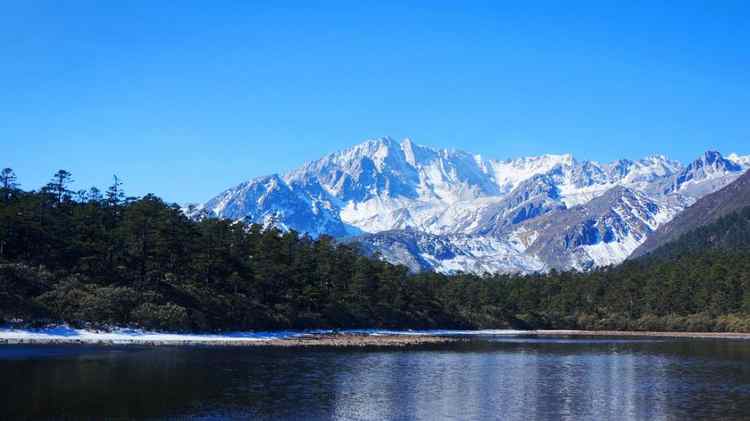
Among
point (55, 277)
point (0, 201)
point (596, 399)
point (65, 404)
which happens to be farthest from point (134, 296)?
point (596, 399)

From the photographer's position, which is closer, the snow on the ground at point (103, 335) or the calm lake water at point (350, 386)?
the calm lake water at point (350, 386)

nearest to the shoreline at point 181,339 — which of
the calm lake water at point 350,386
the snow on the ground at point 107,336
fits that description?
the snow on the ground at point 107,336

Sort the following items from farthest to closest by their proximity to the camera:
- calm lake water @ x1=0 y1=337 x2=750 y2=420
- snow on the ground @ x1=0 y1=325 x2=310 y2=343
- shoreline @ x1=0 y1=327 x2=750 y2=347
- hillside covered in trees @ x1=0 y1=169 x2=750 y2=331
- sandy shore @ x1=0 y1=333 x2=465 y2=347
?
hillside covered in trees @ x1=0 y1=169 x2=750 y2=331 → snow on the ground @ x1=0 y1=325 x2=310 y2=343 → shoreline @ x1=0 y1=327 x2=750 y2=347 → sandy shore @ x1=0 y1=333 x2=465 y2=347 → calm lake water @ x1=0 y1=337 x2=750 y2=420

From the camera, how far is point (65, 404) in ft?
153

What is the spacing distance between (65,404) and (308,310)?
109698 millimetres

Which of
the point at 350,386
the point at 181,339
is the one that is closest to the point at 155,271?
the point at 181,339

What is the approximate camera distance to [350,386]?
62438mm

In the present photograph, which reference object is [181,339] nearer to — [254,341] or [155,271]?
[254,341]

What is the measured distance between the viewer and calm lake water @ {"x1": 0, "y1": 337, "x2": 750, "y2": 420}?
48.4m

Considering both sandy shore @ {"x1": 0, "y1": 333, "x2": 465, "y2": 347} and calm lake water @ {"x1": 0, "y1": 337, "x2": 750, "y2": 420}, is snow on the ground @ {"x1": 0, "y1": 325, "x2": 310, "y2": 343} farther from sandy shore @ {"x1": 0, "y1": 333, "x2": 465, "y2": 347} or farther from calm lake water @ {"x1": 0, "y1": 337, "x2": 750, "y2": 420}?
calm lake water @ {"x1": 0, "y1": 337, "x2": 750, "y2": 420}

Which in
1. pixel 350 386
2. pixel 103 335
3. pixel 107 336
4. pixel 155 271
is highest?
pixel 155 271

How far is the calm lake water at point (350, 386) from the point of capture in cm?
4838

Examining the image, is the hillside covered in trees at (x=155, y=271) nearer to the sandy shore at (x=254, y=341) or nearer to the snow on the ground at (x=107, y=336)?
the snow on the ground at (x=107, y=336)

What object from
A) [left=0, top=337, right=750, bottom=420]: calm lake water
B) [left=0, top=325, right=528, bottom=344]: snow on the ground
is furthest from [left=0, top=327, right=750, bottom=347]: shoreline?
[left=0, top=337, right=750, bottom=420]: calm lake water
